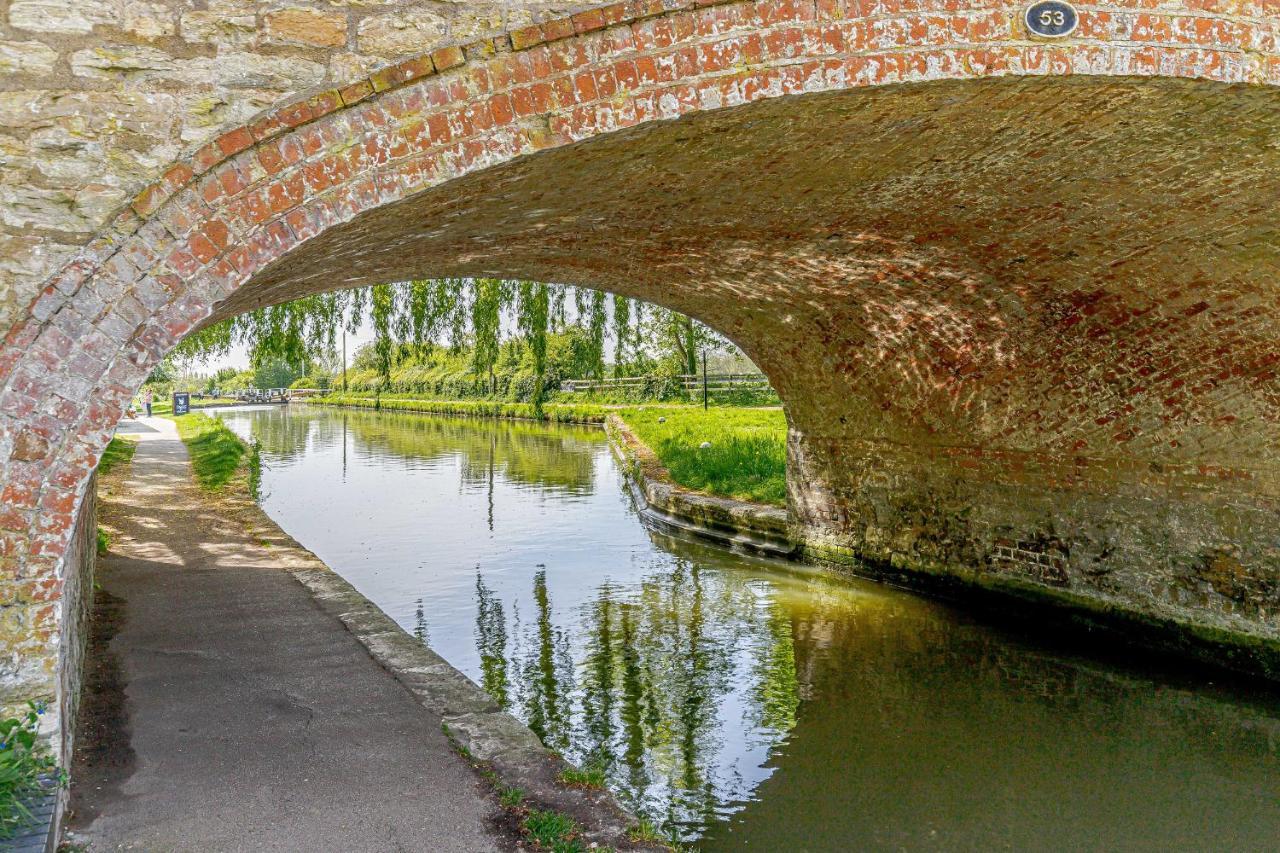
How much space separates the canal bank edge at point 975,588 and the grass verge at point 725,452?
383mm

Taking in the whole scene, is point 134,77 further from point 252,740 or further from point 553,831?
point 553,831

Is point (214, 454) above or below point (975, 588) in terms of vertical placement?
above

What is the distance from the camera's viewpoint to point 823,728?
5.62m

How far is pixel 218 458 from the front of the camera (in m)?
16.8

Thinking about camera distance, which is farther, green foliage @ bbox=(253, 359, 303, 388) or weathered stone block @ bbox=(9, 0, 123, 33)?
green foliage @ bbox=(253, 359, 303, 388)

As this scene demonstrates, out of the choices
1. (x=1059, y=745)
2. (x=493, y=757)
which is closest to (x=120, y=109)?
(x=493, y=757)

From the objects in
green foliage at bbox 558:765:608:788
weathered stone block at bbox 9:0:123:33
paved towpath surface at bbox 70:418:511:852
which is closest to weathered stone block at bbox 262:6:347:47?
weathered stone block at bbox 9:0:123:33

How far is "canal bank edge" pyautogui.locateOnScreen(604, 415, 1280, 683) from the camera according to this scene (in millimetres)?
6570

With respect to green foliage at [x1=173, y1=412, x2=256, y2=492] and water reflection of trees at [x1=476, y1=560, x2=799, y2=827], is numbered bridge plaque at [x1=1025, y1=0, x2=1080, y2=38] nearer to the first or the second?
water reflection of trees at [x1=476, y1=560, x2=799, y2=827]

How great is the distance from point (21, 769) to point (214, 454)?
15759 millimetres

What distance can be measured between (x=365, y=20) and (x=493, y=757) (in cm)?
298

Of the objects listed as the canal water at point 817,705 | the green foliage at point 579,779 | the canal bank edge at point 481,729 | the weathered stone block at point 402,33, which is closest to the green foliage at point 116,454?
the canal water at point 817,705

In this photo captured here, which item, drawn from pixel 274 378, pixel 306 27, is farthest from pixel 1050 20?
pixel 274 378

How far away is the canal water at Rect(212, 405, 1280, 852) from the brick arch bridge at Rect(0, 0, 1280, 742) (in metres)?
1.03
